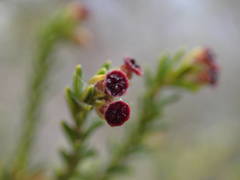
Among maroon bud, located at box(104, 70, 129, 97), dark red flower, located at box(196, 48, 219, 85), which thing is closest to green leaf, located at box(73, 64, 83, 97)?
maroon bud, located at box(104, 70, 129, 97)

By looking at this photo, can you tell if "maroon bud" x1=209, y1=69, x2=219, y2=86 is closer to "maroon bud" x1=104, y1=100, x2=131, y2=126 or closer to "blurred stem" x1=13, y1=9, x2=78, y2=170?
"maroon bud" x1=104, y1=100, x2=131, y2=126

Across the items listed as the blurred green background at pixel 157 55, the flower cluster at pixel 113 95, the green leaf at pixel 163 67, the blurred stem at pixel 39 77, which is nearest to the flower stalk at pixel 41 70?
the blurred stem at pixel 39 77

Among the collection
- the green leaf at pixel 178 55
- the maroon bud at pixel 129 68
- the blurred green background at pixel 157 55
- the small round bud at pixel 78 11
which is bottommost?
the maroon bud at pixel 129 68

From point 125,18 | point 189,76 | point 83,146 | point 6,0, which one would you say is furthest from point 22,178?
point 125,18

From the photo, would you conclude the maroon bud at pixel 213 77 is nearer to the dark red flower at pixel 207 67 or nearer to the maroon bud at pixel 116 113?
the dark red flower at pixel 207 67

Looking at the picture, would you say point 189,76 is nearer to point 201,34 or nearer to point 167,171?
point 167,171

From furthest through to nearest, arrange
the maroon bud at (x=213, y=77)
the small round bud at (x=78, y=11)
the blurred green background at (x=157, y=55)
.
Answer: the blurred green background at (x=157, y=55)
the small round bud at (x=78, y=11)
the maroon bud at (x=213, y=77)

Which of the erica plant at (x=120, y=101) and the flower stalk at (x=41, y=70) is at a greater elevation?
the flower stalk at (x=41, y=70)

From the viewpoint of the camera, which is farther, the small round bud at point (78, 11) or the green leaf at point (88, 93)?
the small round bud at point (78, 11)
